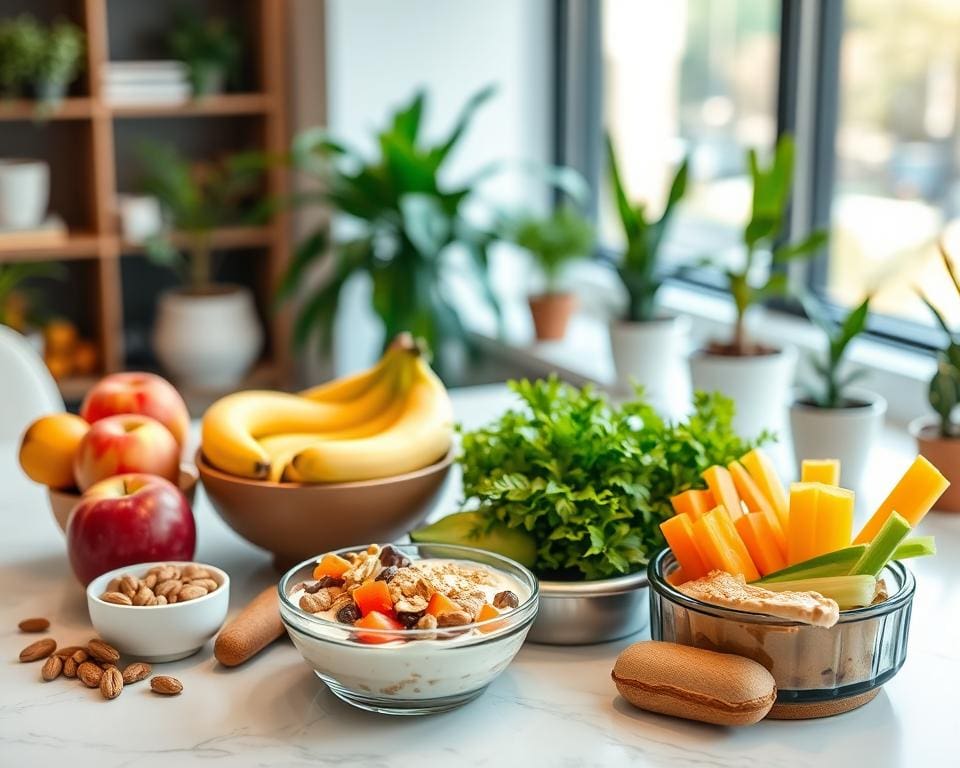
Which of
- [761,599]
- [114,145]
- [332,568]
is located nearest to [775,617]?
[761,599]

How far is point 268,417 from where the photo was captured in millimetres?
1394

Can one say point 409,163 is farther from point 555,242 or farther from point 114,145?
point 114,145

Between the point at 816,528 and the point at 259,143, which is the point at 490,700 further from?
the point at 259,143

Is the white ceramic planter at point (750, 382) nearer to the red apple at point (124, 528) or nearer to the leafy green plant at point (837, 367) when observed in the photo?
the leafy green plant at point (837, 367)

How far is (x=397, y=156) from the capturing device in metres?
2.88

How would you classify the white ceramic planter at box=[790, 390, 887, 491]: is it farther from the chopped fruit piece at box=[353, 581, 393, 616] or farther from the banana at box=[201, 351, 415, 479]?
the chopped fruit piece at box=[353, 581, 393, 616]

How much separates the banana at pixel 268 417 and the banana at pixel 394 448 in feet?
0.14

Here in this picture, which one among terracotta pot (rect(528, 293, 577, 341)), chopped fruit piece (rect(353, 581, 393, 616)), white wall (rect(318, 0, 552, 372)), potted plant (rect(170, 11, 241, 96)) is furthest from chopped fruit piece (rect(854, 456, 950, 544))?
potted plant (rect(170, 11, 241, 96))

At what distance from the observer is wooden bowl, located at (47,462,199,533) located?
4.36 ft

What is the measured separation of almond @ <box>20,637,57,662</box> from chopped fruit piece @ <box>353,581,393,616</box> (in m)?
0.31

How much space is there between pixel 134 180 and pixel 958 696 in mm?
3100

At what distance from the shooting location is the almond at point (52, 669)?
3.60ft

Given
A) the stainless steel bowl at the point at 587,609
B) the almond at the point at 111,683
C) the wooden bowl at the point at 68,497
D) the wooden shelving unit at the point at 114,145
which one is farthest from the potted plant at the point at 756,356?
the wooden shelving unit at the point at 114,145

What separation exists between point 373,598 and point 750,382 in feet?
3.05
